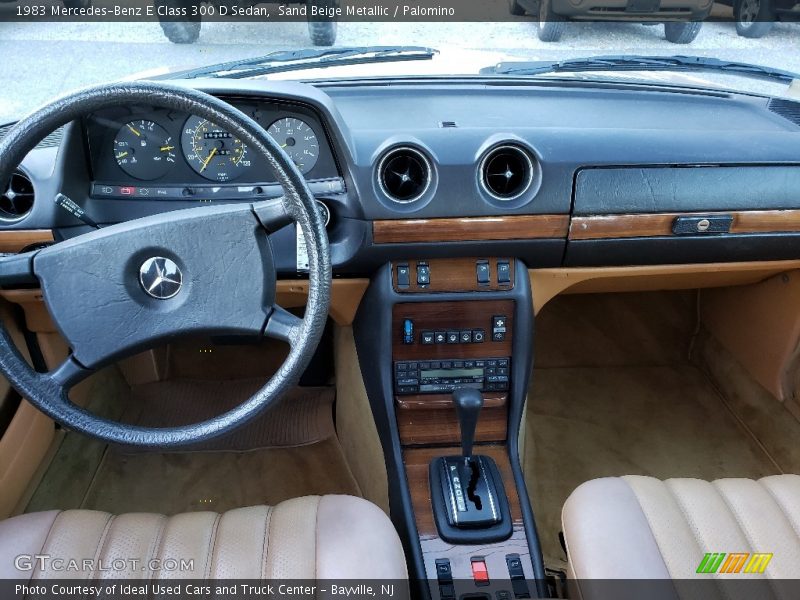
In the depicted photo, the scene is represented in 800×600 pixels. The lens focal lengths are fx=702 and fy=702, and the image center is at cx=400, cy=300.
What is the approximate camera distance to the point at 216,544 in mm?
1426

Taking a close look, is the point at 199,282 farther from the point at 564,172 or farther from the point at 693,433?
the point at 693,433

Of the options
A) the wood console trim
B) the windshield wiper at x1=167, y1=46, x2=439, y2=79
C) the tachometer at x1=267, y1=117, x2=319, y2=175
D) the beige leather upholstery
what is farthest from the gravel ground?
the beige leather upholstery

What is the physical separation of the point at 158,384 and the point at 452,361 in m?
1.33

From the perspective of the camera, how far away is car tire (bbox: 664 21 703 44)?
12.3 feet

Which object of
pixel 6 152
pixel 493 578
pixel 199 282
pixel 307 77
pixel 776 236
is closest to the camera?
pixel 6 152

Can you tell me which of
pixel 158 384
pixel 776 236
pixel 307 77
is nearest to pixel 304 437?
pixel 158 384

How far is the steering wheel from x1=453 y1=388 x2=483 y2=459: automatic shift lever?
57 centimetres

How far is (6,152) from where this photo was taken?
1209mm

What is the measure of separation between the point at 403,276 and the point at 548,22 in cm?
208

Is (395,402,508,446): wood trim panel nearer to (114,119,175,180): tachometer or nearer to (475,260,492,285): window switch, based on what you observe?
(475,260,492,285): window switch

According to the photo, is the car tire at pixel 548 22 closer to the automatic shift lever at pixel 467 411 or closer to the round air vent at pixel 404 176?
the round air vent at pixel 404 176

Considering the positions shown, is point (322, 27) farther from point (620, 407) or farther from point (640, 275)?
point (620, 407)

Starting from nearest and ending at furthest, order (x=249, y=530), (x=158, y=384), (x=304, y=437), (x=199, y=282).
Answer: (x=199, y=282) → (x=249, y=530) → (x=304, y=437) → (x=158, y=384)

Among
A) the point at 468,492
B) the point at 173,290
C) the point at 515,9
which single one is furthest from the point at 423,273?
the point at 515,9
